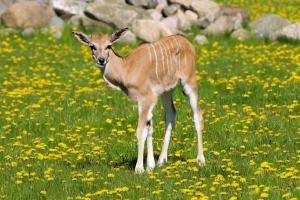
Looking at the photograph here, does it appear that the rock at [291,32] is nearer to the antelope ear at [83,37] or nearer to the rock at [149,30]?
the rock at [149,30]

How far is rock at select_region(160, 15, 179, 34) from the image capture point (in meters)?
26.7

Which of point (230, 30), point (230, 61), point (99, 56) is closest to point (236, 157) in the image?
point (99, 56)

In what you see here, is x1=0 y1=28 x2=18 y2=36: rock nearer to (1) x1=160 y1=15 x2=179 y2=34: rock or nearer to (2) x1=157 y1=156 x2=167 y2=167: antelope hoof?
(1) x1=160 y1=15 x2=179 y2=34: rock

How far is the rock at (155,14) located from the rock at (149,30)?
5.72ft

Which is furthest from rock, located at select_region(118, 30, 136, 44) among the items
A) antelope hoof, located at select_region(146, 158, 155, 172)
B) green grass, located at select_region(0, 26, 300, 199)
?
antelope hoof, located at select_region(146, 158, 155, 172)

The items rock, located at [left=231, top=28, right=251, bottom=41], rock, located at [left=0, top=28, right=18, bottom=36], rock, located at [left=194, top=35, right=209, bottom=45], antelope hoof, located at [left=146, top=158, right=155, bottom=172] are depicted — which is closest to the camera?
antelope hoof, located at [left=146, top=158, right=155, bottom=172]

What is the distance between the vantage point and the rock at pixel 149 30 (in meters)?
25.2

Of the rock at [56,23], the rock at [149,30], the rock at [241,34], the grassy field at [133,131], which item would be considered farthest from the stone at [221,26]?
the rock at [56,23]

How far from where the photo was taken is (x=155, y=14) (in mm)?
27922

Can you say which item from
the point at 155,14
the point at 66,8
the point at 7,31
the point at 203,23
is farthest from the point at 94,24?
the point at 203,23

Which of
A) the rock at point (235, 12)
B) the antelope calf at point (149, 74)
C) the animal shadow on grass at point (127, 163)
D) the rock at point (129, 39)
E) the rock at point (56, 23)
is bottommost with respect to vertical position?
the rock at point (56, 23)

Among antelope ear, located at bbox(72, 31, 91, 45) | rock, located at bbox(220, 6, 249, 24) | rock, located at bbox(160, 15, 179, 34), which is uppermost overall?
antelope ear, located at bbox(72, 31, 91, 45)

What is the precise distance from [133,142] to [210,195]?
3810 mm

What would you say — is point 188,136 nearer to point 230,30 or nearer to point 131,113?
point 131,113
